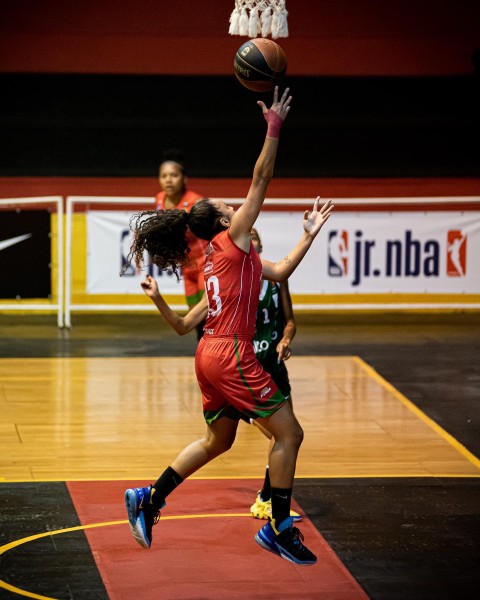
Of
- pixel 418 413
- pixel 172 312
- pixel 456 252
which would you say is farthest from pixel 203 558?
pixel 456 252

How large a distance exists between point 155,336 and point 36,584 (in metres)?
7.27

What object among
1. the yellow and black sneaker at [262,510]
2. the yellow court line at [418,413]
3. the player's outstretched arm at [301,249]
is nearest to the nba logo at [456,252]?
the yellow court line at [418,413]

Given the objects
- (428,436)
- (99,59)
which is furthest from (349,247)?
(428,436)

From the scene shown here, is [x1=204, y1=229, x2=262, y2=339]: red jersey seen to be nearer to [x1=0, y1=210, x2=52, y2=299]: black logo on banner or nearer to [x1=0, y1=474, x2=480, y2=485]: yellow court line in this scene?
[x1=0, y1=474, x2=480, y2=485]: yellow court line

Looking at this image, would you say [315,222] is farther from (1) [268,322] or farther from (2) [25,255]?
(2) [25,255]

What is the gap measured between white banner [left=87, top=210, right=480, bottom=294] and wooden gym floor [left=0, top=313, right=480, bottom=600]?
1.66 ft

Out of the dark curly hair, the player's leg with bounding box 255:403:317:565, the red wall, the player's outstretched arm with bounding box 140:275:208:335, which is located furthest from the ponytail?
the red wall

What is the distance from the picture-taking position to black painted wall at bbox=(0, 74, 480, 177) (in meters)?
14.6

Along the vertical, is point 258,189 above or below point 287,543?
above

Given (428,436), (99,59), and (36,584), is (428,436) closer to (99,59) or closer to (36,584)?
(36,584)

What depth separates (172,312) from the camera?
628 centimetres

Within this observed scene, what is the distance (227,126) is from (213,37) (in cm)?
113

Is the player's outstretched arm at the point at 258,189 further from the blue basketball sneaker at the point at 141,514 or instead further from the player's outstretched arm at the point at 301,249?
the blue basketball sneaker at the point at 141,514

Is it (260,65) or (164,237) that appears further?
(260,65)
